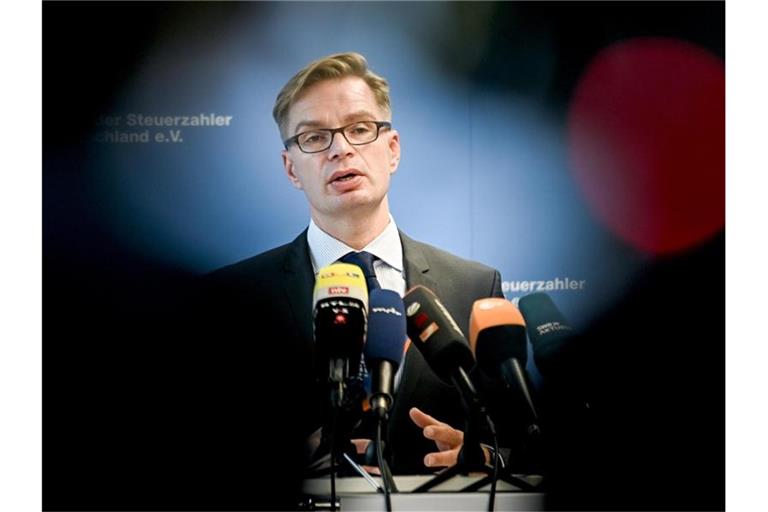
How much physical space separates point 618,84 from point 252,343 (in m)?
1.68

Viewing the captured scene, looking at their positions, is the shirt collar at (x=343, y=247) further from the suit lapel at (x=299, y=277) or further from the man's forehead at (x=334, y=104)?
the man's forehead at (x=334, y=104)

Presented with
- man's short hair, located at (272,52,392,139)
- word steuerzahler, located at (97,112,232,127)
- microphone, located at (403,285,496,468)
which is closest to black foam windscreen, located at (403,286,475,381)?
microphone, located at (403,285,496,468)

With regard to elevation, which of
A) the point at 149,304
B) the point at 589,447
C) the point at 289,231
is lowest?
the point at 589,447

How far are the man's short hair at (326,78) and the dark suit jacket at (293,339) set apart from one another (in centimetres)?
47

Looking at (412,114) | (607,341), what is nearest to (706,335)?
(607,341)

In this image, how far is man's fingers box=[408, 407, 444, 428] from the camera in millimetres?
3215

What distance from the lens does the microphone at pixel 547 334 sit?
3.28 meters

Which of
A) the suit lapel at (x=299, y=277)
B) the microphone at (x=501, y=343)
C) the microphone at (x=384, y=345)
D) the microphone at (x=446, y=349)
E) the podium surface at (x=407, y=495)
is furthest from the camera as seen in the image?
the suit lapel at (x=299, y=277)

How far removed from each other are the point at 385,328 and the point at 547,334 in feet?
2.28

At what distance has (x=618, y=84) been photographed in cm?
342

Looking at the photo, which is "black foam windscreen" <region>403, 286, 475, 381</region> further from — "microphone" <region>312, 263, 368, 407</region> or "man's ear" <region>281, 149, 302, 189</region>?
"man's ear" <region>281, 149, 302, 189</region>

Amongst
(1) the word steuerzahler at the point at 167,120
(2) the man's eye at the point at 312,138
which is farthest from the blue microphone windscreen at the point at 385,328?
(1) the word steuerzahler at the point at 167,120

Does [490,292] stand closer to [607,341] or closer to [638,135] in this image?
[607,341]

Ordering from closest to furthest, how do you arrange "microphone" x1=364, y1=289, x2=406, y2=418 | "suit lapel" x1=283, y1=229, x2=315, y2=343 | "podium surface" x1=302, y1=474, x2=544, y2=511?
"microphone" x1=364, y1=289, x2=406, y2=418 → "podium surface" x1=302, y1=474, x2=544, y2=511 → "suit lapel" x1=283, y1=229, x2=315, y2=343
